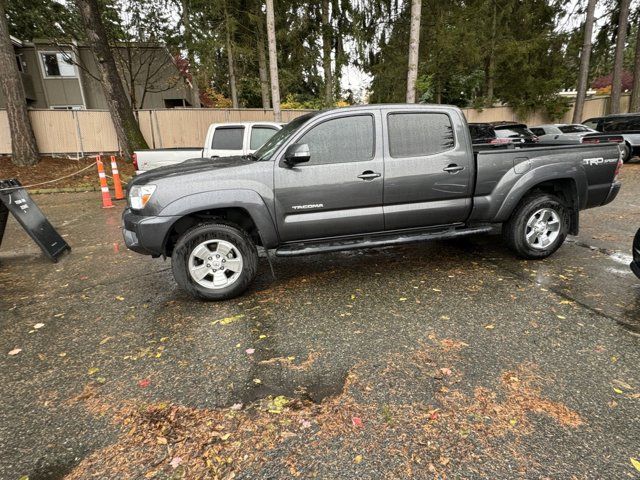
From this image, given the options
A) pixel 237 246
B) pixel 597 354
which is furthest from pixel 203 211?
pixel 597 354

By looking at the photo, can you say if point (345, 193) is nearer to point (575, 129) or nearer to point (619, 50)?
point (575, 129)

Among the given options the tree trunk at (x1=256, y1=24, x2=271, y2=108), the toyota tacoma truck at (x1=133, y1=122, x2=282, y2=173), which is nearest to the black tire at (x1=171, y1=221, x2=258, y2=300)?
the toyota tacoma truck at (x1=133, y1=122, x2=282, y2=173)

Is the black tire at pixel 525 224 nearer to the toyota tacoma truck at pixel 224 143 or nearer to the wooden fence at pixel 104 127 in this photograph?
the toyota tacoma truck at pixel 224 143

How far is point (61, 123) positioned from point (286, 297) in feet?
50.8

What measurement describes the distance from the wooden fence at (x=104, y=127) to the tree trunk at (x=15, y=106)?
1.06 meters

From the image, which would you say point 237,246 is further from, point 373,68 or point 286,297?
point 373,68

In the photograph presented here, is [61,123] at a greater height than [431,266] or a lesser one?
greater

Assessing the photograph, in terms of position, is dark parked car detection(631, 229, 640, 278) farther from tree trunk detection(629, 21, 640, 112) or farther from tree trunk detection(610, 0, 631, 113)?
tree trunk detection(610, 0, 631, 113)

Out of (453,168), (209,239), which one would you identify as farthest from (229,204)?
(453,168)

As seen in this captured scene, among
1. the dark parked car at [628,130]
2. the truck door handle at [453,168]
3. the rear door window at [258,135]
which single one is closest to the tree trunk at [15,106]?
the rear door window at [258,135]

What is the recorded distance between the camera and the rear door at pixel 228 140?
838 cm

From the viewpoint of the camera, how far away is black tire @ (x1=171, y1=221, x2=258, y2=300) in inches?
152

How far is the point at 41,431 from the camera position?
7.72 ft

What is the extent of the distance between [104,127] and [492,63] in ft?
67.8
